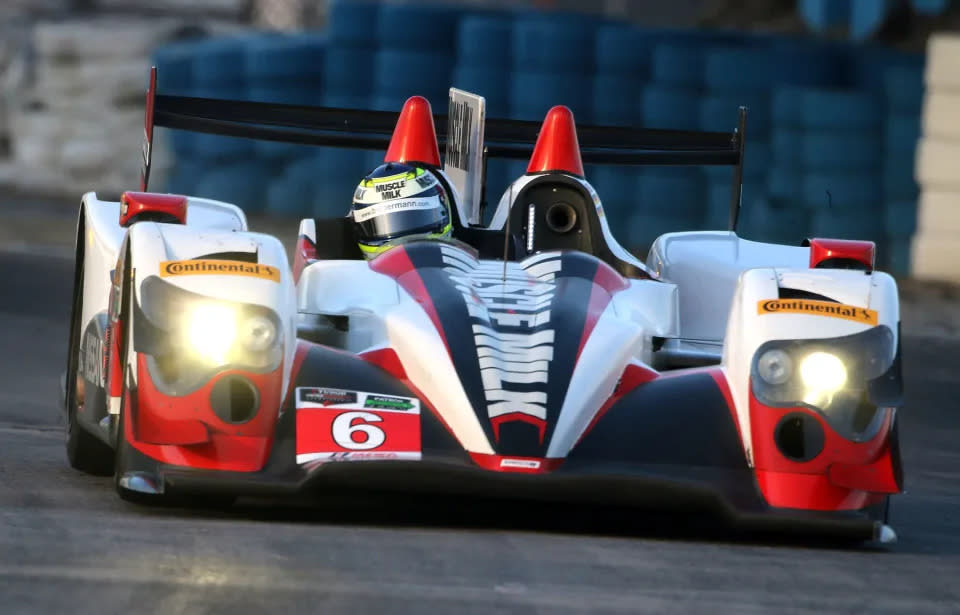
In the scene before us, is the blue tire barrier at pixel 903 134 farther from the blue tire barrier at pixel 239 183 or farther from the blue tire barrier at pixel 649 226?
the blue tire barrier at pixel 239 183

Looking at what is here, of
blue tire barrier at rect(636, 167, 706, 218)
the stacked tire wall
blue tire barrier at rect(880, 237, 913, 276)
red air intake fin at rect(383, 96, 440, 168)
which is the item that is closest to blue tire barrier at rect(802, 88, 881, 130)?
the stacked tire wall

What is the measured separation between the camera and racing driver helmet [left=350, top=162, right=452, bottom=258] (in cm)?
743

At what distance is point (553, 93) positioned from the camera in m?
16.0

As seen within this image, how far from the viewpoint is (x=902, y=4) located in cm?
2073

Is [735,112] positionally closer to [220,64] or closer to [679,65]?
[679,65]

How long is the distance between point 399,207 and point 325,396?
1.60 m

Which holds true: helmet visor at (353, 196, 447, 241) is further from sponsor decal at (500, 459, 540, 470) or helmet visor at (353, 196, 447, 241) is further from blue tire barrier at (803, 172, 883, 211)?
blue tire barrier at (803, 172, 883, 211)

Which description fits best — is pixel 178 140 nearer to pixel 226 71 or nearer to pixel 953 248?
pixel 226 71

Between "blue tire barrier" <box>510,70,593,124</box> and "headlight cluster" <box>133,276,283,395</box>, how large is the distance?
1010cm

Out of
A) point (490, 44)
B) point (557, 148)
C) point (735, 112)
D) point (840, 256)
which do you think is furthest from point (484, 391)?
point (490, 44)

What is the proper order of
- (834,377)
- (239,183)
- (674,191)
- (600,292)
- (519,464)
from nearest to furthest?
1. (519,464)
2. (834,377)
3. (600,292)
4. (674,191)
5. (239,183)

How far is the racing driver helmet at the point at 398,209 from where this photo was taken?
293 inches

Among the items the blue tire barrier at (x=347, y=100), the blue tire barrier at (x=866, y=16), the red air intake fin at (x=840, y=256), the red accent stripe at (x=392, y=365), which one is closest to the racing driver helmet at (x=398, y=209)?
the red accent stripe at (x=392, y=365)

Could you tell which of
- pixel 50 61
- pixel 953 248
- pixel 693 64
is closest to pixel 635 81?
pixel 693 64
